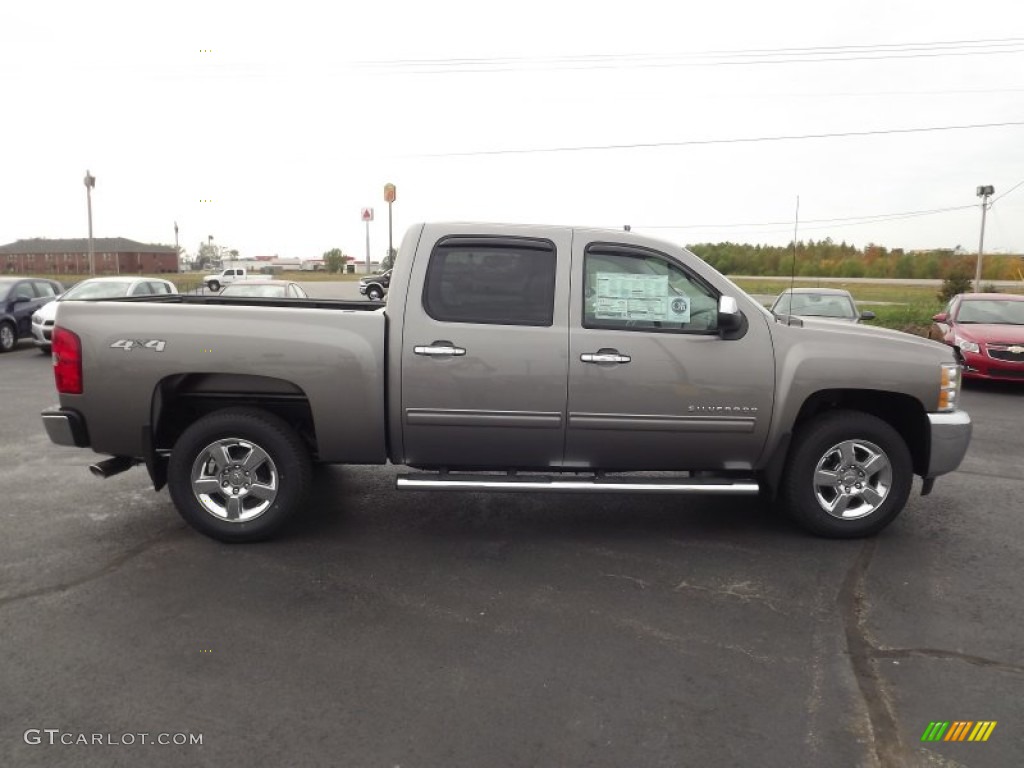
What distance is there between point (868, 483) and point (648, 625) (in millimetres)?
2124

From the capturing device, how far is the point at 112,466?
4.98 meters

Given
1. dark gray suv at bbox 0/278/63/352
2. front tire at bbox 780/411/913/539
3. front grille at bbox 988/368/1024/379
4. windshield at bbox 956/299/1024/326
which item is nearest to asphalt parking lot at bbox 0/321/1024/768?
→ front tire at bbox 780/411/913/539

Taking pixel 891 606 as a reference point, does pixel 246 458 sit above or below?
above

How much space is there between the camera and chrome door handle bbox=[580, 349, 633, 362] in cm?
470

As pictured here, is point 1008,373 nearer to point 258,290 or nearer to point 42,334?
point 258,290

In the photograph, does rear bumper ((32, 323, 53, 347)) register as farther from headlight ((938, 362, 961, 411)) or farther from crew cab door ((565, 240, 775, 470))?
headlight ((938, 362, 961, 411))

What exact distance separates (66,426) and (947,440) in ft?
18.2

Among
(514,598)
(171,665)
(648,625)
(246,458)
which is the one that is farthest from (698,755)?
(246,458)

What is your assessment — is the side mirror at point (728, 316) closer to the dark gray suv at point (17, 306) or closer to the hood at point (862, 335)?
the hood at point (862, 335)

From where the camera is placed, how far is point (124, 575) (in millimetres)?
4375

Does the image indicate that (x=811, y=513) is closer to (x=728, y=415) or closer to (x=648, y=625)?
(x=728, y=415)

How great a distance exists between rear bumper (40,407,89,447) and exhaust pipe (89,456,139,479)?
22cm

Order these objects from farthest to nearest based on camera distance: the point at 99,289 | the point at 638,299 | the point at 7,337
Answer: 1. the point at 7,337
2. the point at 99,289
3. the point at 638,299

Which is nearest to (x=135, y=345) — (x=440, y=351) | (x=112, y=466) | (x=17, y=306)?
(x=112, y=466)
